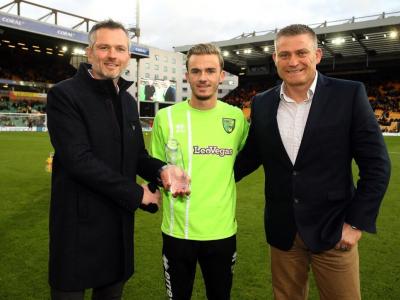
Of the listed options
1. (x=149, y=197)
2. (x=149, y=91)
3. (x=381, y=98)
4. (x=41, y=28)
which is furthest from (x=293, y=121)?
(x=149, y=91)

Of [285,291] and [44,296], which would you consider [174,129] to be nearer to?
[285,291]

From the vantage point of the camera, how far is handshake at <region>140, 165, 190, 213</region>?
6.81 ft

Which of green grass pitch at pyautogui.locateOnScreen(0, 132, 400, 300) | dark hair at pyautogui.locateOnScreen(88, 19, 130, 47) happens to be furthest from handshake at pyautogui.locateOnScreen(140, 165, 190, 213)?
green grass pitch at pyautogui.locateOnScreen(0, 132, 400, 300)

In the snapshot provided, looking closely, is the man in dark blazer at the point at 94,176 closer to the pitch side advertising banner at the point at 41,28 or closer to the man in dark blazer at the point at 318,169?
the man in dark blazer at the point at 318,169

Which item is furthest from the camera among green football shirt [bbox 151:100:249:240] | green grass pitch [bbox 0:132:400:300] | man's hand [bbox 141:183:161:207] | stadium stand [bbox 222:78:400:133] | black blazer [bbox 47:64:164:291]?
stadium stand [bbox 222:78:400:133]

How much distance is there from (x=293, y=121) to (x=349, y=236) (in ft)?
2.43

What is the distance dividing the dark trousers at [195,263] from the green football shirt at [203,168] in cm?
6

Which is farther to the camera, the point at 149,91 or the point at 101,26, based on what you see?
the point at 149,91

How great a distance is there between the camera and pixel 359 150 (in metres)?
2.15

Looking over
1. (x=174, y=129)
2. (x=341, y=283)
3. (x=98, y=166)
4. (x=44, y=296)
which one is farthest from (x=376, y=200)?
(x=44, y=296)

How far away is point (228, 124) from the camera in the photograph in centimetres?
263

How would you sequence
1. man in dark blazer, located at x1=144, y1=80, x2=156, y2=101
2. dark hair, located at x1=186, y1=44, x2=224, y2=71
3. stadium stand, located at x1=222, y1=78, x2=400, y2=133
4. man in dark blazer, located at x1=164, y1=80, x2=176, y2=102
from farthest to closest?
man in dark blazer, located at x1=164, y1=80, x2=176, y2=102
man in dark blazer, located at x1=144, y1=80, x2=156, y2=101
stadium stand, located at x1=222, y1=78, x2=400, y2=133
dark hair, located at x1=186, y1=44, x2=224, y2=71

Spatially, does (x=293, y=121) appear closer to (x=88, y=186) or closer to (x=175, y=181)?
(x=175, y=181)

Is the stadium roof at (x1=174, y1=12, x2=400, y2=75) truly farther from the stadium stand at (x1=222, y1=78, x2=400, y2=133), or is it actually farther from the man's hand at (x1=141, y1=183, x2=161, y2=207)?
the man's hand at (x1=141, y1=183, x2=161, y2=207)
